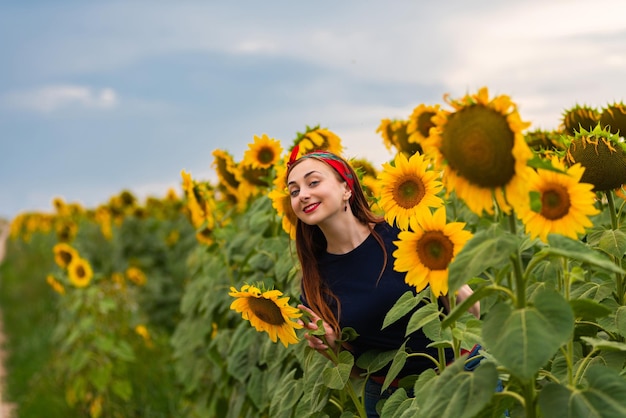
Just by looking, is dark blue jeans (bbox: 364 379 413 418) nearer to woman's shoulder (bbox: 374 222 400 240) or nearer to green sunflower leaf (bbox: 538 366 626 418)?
woman's shoulder (bbox: 374 222 400 240)

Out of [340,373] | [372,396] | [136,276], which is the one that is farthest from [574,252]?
[136,276]

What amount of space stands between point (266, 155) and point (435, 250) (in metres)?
2.32

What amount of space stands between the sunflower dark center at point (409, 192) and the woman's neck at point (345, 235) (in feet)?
1.35

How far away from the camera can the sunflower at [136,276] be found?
10078 millimetres

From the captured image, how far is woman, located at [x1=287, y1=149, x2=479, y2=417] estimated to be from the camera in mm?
2750

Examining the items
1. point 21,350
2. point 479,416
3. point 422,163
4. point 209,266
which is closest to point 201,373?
point 209,266

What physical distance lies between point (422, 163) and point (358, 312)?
0.60m

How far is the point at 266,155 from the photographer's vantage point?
4.16m

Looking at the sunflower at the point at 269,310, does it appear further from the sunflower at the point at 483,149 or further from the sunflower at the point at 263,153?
the sunflower at the point at 263,153

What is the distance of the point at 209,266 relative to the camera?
4.41 m

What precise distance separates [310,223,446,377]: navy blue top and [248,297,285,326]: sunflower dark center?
1.54 feet

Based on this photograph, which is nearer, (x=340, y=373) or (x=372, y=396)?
(x=340, y=373)

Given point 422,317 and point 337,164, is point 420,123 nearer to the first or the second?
point 337,164

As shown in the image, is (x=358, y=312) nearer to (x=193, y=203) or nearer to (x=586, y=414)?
(x=586, y=414)
